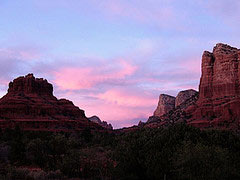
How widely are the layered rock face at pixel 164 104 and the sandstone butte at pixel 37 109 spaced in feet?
201

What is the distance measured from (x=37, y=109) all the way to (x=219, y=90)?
189ft

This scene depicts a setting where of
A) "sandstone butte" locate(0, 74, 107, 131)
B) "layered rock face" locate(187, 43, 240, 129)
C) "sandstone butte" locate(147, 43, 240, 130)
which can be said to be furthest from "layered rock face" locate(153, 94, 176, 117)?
"layered rock face" locate(187, 43, 240, 129)

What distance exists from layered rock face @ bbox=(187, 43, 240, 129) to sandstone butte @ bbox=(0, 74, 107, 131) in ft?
122

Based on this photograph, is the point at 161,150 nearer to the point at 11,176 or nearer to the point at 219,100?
the point at 11,176

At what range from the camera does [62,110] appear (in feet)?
357

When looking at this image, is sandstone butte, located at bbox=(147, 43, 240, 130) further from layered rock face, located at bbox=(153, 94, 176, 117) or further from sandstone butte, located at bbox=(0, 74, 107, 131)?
layered rock face, located at bbox=(153, 94, 176, 117)

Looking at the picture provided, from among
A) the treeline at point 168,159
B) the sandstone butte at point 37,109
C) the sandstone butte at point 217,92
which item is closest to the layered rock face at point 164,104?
the sandstone butte at point 37,109

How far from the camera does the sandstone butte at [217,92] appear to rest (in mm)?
81062

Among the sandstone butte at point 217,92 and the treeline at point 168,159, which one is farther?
the sandstone butte at point 217,92

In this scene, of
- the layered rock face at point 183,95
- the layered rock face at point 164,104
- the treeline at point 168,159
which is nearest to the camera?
the treeline at point 168,159

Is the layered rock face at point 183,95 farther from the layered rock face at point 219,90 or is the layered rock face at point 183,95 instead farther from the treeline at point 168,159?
the treeline at point 168,159

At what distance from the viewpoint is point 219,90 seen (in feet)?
306

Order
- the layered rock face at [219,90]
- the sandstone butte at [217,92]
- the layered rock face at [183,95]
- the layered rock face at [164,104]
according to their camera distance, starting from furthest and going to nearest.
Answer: the layered rock face at [164,104] → the layered rock face at [183,95] → the sandstone butte at [217,92] → the layered rock face at [219,90]

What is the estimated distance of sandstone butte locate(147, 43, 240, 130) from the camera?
266 feet
